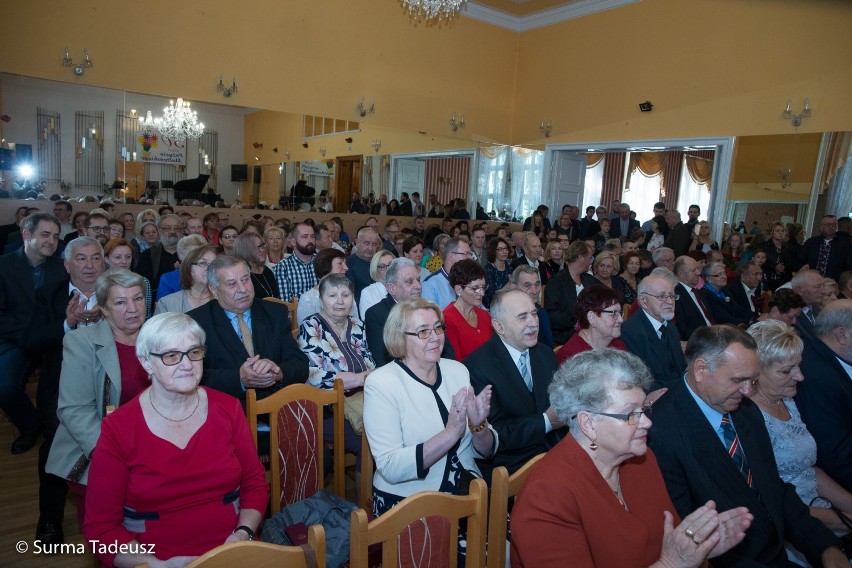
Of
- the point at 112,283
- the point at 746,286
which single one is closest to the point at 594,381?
the point at 112,283

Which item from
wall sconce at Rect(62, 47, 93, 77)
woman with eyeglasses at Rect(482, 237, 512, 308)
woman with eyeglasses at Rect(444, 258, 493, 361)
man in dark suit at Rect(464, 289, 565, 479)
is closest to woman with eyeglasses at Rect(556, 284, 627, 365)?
man in dark suit at Rect(464, 289, 565, 479)

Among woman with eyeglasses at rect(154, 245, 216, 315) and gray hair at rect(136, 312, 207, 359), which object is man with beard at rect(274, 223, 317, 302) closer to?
woman with eyeglasses at rect(154, 245, 216, 315)

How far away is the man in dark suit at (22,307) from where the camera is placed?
3.37 metres

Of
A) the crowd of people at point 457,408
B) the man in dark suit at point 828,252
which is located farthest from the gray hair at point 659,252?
the man in dark suit at point 828,252

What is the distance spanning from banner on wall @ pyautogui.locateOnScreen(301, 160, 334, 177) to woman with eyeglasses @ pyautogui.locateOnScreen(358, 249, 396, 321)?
19.4ft

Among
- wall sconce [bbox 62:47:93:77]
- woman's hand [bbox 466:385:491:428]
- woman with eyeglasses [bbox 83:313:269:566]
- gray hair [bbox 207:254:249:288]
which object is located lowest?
woman with eyeglasses [bbox 83:313:269:566]

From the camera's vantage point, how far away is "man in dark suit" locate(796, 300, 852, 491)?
2.51m

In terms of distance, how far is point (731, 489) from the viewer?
1.94 meters

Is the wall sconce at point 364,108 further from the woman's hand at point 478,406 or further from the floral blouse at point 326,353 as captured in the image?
the woman's hand at point 478,406

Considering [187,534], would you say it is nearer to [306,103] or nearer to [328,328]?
[328,328]

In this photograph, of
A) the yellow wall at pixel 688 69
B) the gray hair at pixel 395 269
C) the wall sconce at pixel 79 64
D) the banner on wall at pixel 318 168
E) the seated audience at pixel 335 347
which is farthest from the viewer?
the banner on wall at pixel 318 168

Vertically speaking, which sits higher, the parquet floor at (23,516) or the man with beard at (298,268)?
the man with beard at (298,268)

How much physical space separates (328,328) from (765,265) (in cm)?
690

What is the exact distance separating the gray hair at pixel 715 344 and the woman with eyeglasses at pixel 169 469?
1721mm
